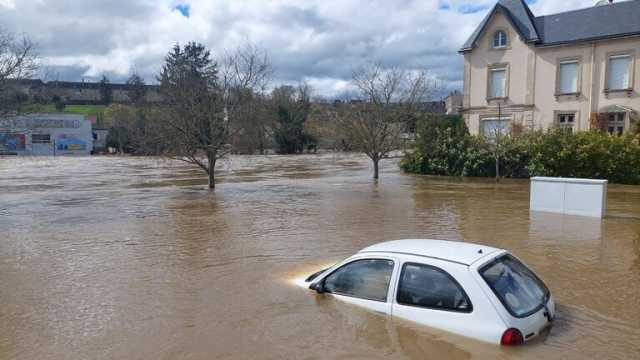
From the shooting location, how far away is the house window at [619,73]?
99.1 feet

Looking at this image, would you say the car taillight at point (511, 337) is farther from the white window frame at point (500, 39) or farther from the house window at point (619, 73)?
the white window frame at point (500, 39)

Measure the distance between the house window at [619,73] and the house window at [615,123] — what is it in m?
1.58

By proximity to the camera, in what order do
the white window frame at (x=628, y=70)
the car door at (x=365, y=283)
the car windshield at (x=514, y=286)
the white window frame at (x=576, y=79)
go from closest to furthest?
the car windshield at (x=514, y=286) < the car door at (x=365, y=283) < the white window frame at (x=628, y=70) < the white window frame at (x=576, y=79)

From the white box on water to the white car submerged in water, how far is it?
35.5 feet

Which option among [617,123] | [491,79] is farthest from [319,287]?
[491,79]

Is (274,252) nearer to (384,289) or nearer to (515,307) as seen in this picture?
(384,289)

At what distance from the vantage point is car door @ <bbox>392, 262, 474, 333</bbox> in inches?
222

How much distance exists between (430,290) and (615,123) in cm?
3018

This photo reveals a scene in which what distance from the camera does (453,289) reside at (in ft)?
18.7

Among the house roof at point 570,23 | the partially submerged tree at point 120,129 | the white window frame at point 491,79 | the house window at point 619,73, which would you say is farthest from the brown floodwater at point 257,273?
the partially submerged tree at point 120,129

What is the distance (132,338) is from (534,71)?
32437mm

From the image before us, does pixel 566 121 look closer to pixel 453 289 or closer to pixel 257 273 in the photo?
pixel 257 273

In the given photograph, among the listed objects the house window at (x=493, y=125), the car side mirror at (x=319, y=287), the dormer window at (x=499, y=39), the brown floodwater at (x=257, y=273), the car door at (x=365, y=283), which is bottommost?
the brown floodwater at (x=257, y=273)

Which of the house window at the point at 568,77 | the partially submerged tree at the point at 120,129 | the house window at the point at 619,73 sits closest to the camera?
the house window at the point at 619,73
